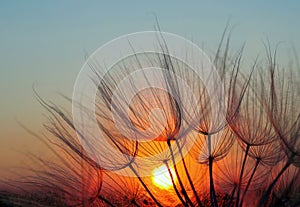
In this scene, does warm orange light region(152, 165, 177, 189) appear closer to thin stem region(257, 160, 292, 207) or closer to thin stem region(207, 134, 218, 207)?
thin stem region(207, 134, 218, 207)

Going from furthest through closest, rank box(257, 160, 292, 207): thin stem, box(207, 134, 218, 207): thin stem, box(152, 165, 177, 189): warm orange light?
box(152, 165, 177, 189): warm orange light → box(207, 134, 218, 207): thin stem → box(257, 160, 292, 207): thin stem

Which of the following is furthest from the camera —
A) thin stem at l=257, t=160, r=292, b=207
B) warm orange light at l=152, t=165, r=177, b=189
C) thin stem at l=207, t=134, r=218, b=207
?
warm orange light at l=152, t=165, r=177, b=189

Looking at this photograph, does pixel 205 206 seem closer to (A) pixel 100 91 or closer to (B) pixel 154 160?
(B) pixel 154 160

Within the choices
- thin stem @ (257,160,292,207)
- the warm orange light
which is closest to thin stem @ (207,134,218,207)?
the warm orange light

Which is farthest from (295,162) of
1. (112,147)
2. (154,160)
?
(112,147)

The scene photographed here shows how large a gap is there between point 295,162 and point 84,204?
180 inches

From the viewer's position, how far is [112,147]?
14109 millimetres

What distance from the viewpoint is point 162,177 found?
1440 centimetres

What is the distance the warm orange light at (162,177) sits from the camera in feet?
45.8

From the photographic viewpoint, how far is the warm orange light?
45.8 ft

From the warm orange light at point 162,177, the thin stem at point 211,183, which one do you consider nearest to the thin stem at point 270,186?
the thin stem at point 211,183

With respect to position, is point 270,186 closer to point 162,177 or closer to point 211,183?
point 211,183

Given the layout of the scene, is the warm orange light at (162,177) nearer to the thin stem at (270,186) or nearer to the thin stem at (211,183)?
the thin stem at (211,183)

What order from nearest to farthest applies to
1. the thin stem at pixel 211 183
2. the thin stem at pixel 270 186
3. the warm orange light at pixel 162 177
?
the thin stem at pixel 270 186, the thin stem at pixel 211 183, the warm orange light at pixel 162 177
